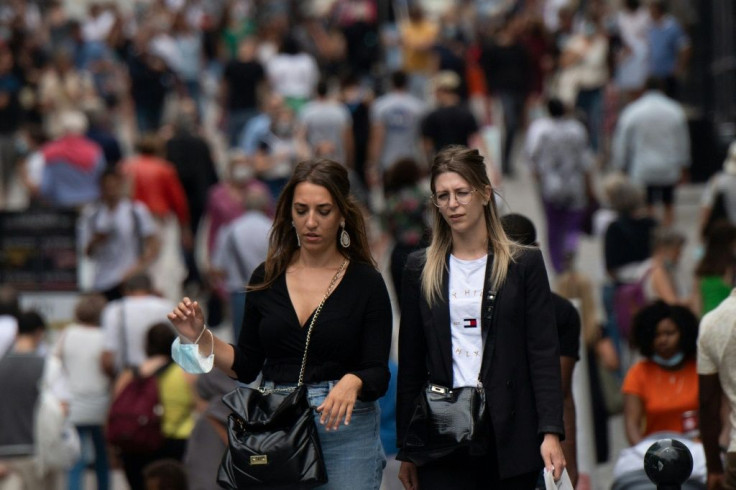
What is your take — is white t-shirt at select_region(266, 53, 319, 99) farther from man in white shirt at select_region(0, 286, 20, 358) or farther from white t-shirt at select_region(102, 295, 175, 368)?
man in white shirt at select_region(0, 286, 20, 358)

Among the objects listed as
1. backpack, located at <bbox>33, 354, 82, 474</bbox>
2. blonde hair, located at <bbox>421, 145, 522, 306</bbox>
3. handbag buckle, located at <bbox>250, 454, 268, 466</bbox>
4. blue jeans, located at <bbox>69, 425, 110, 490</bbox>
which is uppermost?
blonde hair, located at <bbox>421, 145, 522, 306</bbox>

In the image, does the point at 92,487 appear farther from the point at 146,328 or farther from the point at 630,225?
the point at 630,225

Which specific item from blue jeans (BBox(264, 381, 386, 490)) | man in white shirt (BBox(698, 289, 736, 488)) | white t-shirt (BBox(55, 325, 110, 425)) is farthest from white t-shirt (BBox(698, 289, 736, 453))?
white t-shirt (BBox(55, 325, 110, 425))

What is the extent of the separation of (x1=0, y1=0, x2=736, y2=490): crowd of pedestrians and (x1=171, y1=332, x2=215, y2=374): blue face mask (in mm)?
70

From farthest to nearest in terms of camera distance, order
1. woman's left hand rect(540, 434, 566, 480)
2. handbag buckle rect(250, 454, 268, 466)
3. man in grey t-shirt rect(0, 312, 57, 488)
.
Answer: man in grey t-shirt rect(0, 312, 57, 488)
handbag buckle rect(250, 454, 268, 466)
woman's left hand rect(540, 434, 566, 480)

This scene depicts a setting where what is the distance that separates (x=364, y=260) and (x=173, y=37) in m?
19.5

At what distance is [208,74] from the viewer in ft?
86.4

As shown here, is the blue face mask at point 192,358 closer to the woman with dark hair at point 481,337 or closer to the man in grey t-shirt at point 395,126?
the woman with dark hair at point 481,337

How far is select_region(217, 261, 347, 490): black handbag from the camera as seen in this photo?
212 inches

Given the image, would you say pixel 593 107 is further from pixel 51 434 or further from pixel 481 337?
pixel 481 337

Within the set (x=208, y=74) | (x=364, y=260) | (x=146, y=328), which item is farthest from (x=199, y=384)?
→ (x=208, y=74)

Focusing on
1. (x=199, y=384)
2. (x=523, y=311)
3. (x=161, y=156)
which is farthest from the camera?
(x=161, y=156)

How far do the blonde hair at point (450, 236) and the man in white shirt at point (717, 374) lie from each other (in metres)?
1.24

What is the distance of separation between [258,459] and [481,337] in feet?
2.73
